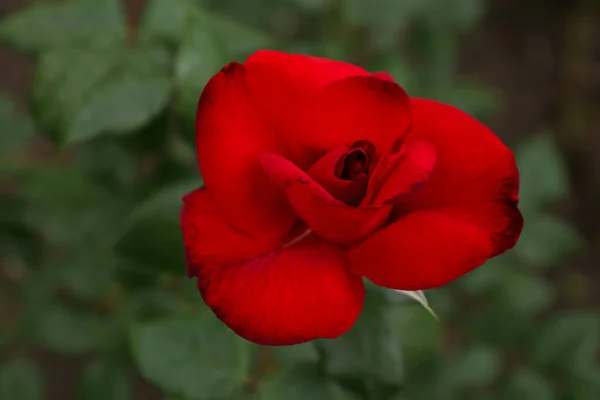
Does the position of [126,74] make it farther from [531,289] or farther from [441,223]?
[531,289]

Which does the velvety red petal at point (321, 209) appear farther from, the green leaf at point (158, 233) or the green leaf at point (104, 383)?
the green leaf at point (104, 383)

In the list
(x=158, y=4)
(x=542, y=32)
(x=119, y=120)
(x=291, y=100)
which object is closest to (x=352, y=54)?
(x=158, y=4)

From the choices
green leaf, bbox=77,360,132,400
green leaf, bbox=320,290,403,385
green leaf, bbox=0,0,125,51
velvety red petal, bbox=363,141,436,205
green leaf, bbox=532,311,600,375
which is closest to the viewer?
velvety red petal, bbox=363,141,436,205

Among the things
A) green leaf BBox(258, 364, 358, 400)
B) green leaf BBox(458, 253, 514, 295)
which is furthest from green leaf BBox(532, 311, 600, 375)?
green leaf BBox(258, 364, 358, 400)

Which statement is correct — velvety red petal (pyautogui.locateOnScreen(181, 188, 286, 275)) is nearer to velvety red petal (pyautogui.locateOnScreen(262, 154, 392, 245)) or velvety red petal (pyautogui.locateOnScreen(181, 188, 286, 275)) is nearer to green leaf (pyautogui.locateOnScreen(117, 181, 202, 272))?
velvety red petal (pyautogui.locateOnScreen(262, 154, 392, 245))

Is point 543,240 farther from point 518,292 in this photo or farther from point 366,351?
point 366,351

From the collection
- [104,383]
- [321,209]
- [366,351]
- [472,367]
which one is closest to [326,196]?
[321,209]
